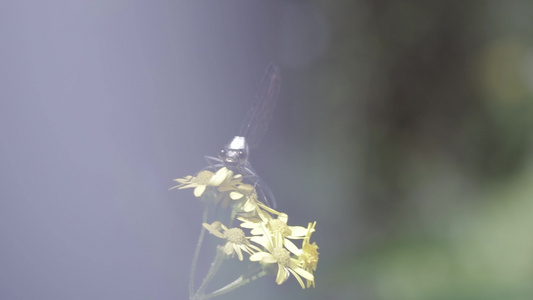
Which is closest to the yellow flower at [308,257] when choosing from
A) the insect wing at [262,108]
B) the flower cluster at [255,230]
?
the flower cluster at [255,230]

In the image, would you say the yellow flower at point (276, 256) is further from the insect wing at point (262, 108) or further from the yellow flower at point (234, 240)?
the insect wing at point (262, 108)

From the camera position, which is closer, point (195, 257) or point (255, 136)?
point (195, 257)

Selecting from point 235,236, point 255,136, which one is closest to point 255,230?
point 235,236

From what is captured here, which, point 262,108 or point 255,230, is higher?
point 262,108

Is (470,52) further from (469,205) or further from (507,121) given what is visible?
(469,205)

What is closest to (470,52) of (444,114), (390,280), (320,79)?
(444,114)

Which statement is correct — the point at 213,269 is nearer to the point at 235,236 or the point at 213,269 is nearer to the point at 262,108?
the point at 235,236
